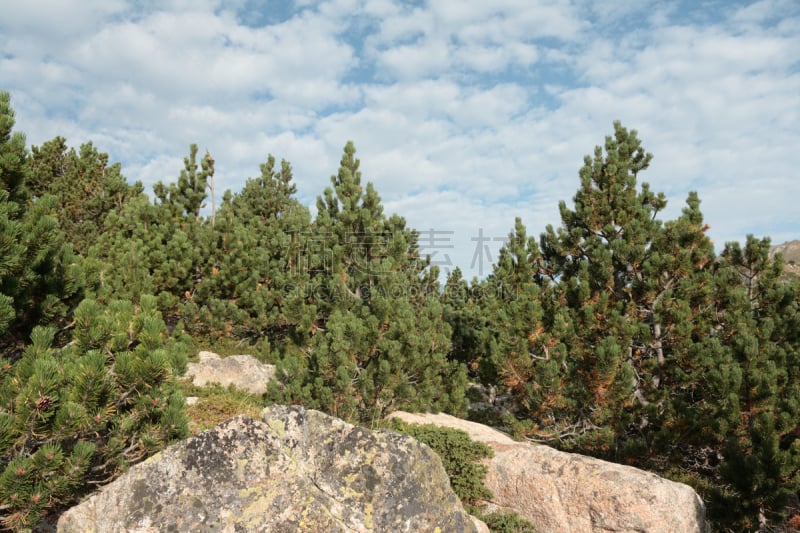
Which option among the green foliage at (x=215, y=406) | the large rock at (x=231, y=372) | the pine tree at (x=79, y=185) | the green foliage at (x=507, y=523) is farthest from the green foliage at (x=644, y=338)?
the pine tree at (x=79, y=185)

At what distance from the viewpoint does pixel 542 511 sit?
792cm

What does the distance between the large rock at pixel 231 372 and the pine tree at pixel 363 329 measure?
3086mm

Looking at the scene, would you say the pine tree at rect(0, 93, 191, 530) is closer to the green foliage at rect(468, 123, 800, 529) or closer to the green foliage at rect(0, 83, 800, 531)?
the green foliage at rect(0, 83, 800, 531)

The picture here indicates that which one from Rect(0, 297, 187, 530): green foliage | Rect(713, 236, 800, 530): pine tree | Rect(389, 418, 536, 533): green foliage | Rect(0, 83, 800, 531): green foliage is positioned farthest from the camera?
Rect(389, 418, 536, 533): green foliage

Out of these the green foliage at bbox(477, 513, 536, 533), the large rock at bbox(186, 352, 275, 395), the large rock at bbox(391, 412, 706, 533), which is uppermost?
the large rock at bbox(186, 352, 275, 395)

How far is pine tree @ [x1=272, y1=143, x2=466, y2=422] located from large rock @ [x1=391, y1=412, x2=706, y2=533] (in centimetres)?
266

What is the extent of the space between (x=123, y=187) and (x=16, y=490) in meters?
20.7

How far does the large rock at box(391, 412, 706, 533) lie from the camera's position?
7242 millimetres

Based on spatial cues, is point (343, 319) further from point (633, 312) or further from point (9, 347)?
point (633, 312)

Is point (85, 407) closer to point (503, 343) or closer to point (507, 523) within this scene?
point (507, 523)

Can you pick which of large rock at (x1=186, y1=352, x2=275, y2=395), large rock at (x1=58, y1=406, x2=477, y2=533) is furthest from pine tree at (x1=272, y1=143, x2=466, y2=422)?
large rock at (x1=58, y1=406, x2=477, y2=533)

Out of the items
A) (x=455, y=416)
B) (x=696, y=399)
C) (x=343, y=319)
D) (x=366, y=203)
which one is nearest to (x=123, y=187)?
(x=366, y=203)

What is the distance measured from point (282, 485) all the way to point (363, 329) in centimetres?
537

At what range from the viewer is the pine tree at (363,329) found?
9.95 m
